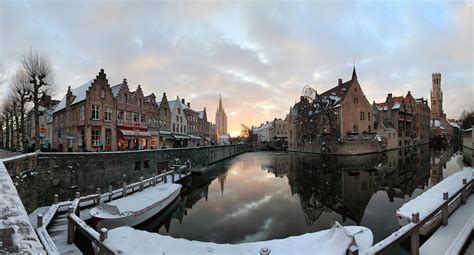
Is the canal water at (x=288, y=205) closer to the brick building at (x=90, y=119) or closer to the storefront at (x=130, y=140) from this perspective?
the storefront at (x=130, y=140)

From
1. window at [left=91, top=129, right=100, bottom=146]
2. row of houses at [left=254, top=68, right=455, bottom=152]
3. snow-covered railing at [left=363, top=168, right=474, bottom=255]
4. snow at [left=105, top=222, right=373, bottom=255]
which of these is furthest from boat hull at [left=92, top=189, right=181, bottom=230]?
row of houses at [left=254, top=68, right=455, bottom=152]

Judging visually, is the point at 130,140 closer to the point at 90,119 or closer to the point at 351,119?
the point at 90,119

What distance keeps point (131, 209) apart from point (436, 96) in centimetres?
14622

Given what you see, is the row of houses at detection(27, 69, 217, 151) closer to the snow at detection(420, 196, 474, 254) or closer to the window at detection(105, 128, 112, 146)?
the window at detection(105, 128, 112, 146)

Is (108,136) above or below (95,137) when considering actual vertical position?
above

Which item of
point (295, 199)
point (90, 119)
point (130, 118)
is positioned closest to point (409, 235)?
point (295, 199)

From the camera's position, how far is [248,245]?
8.37 meters

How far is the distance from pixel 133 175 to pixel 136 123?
49.1 ft

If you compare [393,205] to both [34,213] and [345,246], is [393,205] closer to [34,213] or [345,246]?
[345,246]

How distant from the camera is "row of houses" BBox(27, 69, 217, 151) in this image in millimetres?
29109

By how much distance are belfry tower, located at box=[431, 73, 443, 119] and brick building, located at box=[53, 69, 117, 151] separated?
13590 centimetres

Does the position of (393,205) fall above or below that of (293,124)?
below

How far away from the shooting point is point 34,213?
1334 centimetres

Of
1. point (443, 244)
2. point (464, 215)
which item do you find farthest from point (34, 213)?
point (464, 215)
